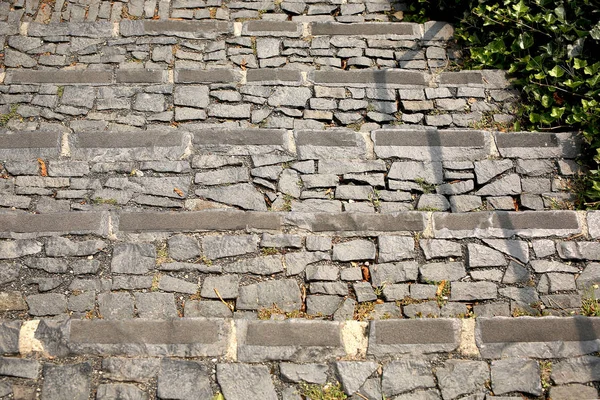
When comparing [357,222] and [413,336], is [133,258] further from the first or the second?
[413,336]

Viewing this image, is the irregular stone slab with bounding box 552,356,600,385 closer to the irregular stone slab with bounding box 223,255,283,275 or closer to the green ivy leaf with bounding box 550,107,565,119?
the irregular stone slab with bounding box 223,255,283,275

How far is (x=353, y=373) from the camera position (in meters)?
2.71

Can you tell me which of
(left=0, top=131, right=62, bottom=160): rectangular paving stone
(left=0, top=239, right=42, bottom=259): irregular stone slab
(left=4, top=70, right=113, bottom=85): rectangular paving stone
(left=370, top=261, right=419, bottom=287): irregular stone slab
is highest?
(left=4, top=70, right=113, bottom=85): rectangular paving stone

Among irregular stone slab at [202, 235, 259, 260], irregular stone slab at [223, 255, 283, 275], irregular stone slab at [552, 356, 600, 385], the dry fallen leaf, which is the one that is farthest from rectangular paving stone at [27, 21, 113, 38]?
irregular stone slab at [552, 356, 600, 385]

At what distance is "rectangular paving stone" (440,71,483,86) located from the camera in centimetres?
413

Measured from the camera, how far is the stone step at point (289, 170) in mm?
3410

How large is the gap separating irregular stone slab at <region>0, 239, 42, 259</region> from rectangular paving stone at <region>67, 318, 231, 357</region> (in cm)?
51

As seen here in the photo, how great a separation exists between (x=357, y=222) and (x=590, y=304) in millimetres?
1087

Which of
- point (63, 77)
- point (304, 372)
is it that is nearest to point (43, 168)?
point (63, 77)

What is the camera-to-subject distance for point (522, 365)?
2.77 metres

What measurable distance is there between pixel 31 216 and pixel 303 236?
127 centimetres

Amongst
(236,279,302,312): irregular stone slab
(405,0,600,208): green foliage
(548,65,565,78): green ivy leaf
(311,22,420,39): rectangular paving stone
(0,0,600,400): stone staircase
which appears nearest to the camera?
(0,0,600,400): stone staircase

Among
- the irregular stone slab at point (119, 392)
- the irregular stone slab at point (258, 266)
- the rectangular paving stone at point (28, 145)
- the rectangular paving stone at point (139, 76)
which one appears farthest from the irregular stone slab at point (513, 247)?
the rectangular paving stone at point (28, 145)

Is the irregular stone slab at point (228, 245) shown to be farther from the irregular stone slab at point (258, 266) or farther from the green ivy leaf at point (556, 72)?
the green ivy leaf at point (556, 72)
